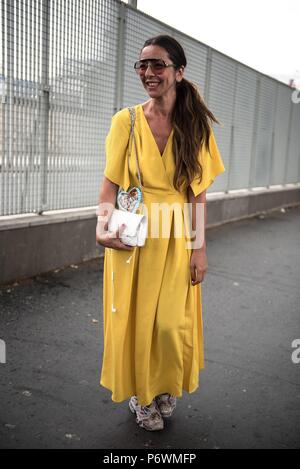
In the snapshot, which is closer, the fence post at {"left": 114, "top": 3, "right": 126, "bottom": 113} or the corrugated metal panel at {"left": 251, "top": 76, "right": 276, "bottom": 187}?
the fence post at {"left": 114, "top": 3, "right": 126, "bottom": 113}

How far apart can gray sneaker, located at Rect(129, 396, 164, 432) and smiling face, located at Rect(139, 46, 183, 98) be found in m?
1.71

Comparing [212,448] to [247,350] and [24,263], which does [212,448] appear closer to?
[247,350]

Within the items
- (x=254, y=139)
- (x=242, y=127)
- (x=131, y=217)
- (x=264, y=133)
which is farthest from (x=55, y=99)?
(x=264, y=133)

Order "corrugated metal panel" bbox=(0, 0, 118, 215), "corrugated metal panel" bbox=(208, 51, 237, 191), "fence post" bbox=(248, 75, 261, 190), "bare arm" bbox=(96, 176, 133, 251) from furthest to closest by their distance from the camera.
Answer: "fence post" bbox=(248, 75, 261, 190), "corrugated metal panel" bbox=(208, 51, 237, 191), "corrugated metal panel" bbox=(0, 0, 118, 215), "bare arm" bbox=(96, 176, 133, 251)

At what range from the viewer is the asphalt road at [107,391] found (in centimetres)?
278

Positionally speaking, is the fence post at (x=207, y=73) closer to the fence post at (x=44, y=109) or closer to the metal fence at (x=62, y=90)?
the metal fence at (x=62, y=90)

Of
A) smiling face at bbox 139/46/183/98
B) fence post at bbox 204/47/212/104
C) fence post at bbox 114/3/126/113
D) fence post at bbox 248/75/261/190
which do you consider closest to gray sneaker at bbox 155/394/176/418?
smiling face at bbox 139/46/183/98

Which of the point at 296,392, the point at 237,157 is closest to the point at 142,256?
the point at 296,392

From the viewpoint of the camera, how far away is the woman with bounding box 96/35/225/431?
2602 mm

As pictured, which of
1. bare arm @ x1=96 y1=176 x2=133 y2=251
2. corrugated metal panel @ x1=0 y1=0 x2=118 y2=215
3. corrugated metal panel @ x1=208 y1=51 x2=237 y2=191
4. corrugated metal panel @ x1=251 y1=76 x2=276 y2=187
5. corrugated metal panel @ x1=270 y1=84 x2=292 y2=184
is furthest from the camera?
corrugated metal panel @ x1=270 y1=84 x2=292 y2=184

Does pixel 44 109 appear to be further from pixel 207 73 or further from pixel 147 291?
pixel 207 73

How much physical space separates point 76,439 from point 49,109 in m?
Answer: 3.77

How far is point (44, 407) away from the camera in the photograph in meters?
2.98

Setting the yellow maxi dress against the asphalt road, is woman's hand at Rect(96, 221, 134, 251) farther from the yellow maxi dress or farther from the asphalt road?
the asphalt road
